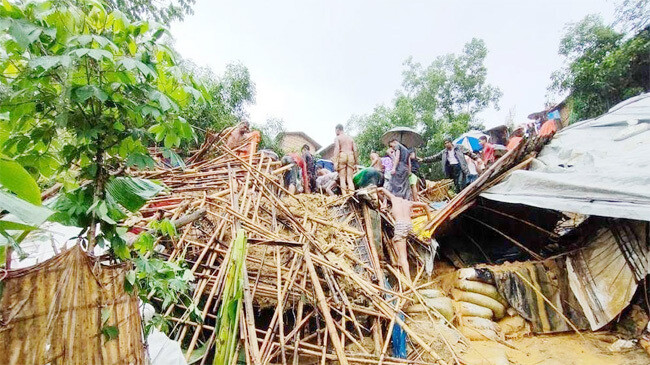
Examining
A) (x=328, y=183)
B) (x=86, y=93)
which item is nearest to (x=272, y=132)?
(x=328, y=183)

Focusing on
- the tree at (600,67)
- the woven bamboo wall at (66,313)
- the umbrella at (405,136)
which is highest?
the tree at (600,67)

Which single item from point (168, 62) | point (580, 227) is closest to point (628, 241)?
point (580, 227)

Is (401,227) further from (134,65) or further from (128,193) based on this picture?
(134,65)

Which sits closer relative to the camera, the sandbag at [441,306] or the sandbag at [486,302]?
the sandbag at [441,306]

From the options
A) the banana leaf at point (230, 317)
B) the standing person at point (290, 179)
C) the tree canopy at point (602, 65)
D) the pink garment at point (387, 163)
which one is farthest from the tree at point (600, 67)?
the banana leaf at point (230, 317)

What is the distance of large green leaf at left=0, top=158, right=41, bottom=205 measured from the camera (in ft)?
2.47

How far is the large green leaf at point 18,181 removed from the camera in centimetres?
75

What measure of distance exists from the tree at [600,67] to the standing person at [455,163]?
9.45 m

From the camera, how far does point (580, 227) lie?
5.66 m

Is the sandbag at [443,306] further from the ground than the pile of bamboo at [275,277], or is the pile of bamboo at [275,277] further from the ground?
the pile of bamboo at [275,277]

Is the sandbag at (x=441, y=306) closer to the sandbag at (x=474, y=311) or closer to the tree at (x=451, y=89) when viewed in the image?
the sandbag at (x=474, y=311)

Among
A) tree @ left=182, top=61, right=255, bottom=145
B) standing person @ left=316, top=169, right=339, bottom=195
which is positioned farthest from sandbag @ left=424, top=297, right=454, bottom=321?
tree @ left=182, top=61, right=255, bottom=145

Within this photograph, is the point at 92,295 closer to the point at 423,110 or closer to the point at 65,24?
the point at 65,24

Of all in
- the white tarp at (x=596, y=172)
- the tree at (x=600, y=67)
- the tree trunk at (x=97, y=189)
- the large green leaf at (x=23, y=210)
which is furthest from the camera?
the tree at (x=600, y=67)
